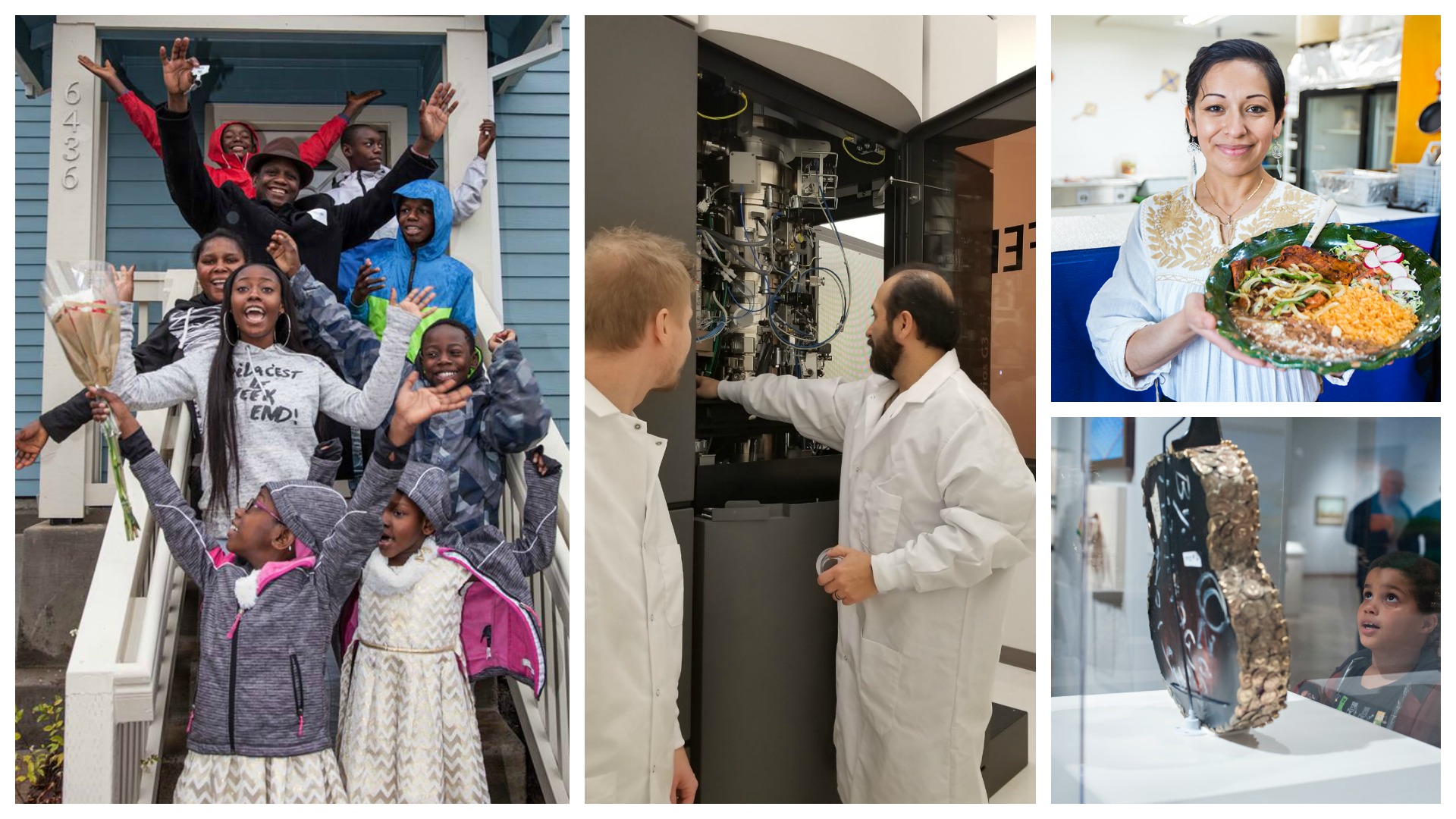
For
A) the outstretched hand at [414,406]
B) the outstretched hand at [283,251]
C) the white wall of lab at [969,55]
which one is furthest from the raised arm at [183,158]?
the white wall of lab at [969,55]

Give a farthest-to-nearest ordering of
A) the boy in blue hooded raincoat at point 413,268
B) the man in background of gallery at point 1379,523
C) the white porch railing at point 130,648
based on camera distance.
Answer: the man in background of gallery at point 1379,523 → the boy in blue hooded raincoat at point 413,268 → the white porch railing at point 130,648

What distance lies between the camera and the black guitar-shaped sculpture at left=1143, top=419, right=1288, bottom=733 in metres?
2.40

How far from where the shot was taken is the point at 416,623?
7.32 ft

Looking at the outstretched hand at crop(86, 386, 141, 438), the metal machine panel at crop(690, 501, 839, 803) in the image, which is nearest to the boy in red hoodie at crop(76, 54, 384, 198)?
the outstretched hand at crop(86, 386, 141, 438)

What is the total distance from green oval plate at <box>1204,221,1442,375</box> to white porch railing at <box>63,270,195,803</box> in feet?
7.45

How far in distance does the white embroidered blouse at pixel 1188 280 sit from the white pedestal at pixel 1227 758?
2.41 ft

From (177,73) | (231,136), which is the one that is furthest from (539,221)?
(177,73)

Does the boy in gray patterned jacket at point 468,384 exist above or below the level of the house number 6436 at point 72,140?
below

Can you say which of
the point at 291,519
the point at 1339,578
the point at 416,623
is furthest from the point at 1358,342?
the point at 291,519

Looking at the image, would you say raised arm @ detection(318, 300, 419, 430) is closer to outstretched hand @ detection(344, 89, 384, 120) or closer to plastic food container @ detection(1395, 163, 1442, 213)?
outstretched hand @ detection(344, 89, 384, 120)

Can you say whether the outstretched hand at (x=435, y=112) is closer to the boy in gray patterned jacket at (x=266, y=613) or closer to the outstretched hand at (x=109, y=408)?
the boy in gray patterned jacket at (x=266, y=613)

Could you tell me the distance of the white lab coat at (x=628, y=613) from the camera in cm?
228

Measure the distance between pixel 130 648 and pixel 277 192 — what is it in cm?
102

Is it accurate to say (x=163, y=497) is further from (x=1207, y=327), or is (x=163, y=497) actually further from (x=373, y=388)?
(x=1207, y=327)
